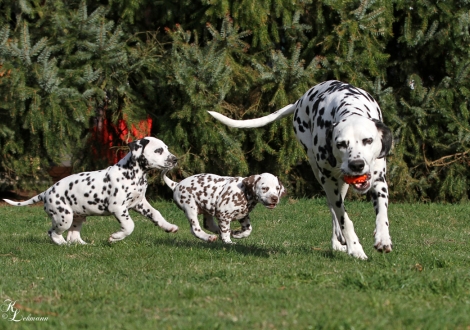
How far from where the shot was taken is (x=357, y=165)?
263 inches

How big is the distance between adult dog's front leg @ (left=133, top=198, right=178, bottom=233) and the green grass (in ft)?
0.79

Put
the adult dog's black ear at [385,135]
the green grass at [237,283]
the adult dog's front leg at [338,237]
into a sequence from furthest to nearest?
the adult dog's front leg at [338,237] → the adult dog's black ear at [385,135] → the green grass at [237,283]

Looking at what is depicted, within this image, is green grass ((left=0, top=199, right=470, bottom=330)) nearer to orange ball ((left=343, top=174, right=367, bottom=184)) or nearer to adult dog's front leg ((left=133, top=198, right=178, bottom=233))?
adult dog's front leg ((left=133, top=198, right=178, bottom=233))

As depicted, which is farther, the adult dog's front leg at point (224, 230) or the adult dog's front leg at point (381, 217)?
the adult dog's front leg at point (224, 230)

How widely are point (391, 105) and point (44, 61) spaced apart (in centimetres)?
647

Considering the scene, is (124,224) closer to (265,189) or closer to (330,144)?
(265,189)

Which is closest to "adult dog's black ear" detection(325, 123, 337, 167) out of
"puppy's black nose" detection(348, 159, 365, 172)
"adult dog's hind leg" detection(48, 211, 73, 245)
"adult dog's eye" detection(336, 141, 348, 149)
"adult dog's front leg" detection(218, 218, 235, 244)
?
"adult dog's eye" detection(336, 141, 348, 149)

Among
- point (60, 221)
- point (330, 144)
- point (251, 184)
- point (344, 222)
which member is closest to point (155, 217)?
point (60, 221)

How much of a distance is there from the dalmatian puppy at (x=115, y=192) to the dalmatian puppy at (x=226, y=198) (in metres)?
0.67

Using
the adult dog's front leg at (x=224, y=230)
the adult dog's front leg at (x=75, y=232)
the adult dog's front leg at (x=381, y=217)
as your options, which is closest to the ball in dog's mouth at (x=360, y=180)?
the adult dog's front leg at (x=381, y=217)

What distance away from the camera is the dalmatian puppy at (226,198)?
947cm

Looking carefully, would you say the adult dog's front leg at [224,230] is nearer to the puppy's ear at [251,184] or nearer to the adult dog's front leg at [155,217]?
the puppy's ear at [251,184]

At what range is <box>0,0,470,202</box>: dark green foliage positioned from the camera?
45.1ft

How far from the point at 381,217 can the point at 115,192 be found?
3.27 m
